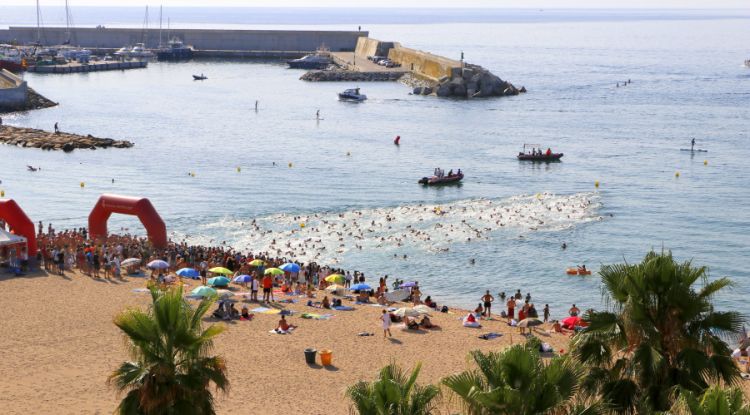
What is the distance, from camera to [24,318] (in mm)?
26578

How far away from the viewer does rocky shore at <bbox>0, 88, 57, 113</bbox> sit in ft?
298

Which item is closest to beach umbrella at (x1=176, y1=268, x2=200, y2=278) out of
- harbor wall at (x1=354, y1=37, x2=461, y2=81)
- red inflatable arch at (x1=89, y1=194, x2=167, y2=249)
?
red inflatable arch at (x1=89, y1=194, x2=167, y2=249)

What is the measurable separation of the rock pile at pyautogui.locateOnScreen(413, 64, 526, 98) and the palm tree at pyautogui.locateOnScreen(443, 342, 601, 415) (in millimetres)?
96539

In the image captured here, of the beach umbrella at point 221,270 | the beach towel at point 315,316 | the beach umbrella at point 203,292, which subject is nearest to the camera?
the beach towel at point 315,316

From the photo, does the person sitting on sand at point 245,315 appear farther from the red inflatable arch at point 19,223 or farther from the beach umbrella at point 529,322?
the red inflatable arch at point 19,223

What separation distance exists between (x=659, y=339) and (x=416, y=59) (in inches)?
4577

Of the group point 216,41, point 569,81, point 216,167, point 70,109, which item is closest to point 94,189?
point 216,167

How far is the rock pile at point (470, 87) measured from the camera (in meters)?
108

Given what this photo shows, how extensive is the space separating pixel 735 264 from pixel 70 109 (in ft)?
224

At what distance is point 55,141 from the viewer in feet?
231

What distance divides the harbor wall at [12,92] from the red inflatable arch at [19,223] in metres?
60.9

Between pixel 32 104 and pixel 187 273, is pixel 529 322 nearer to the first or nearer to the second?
pixel 187 273

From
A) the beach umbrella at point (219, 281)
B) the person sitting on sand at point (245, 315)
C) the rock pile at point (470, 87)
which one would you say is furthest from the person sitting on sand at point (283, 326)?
the rock pile at point (470, 87)

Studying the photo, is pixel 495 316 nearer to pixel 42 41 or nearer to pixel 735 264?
pixel 735 264
